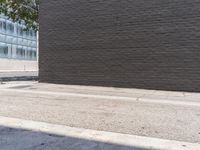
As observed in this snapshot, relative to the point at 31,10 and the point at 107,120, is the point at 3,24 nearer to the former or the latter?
the point at 31,10

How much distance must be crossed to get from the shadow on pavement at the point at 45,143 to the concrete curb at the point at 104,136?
241 mm

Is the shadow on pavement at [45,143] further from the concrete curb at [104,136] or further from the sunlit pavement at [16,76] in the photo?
the sunlit pavement at [16,76]

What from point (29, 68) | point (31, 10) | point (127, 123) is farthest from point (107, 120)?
point (29, 68)

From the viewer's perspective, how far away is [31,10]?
28.5 meters

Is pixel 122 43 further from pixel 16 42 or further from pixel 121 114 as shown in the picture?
pixel 16 42

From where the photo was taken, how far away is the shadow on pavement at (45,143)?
5645 mm

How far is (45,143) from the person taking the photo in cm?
591

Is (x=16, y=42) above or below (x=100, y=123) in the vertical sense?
above

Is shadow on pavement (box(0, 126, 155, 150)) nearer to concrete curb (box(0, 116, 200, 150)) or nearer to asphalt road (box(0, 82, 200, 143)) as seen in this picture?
concrete curb (box(0, 116, 200, 150))

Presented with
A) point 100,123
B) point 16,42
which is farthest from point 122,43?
point 16,42

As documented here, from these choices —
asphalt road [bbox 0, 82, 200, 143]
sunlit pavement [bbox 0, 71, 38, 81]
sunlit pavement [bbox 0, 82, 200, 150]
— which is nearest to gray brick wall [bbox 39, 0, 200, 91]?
asphalt road [bbox 0, 82, 200, 143]

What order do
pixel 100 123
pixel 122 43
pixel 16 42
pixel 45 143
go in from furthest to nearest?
pixel 16 42 < pixel 122 43 < pixel 100 123 < pixel 45 143

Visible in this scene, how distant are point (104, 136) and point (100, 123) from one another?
52.5 inches

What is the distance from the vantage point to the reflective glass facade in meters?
42.7
